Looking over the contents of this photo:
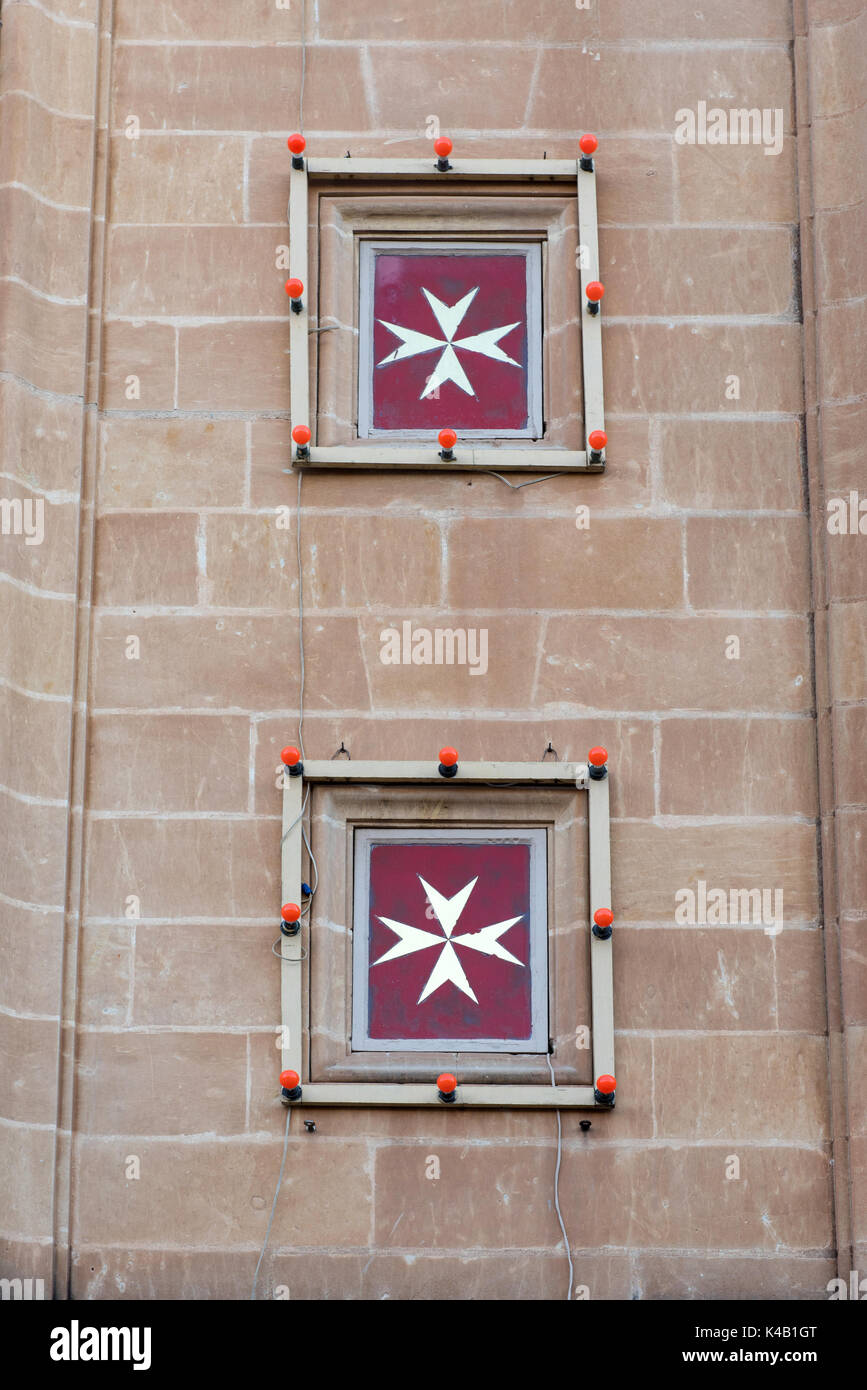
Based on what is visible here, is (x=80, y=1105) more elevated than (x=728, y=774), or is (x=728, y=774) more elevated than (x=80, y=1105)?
(x=728, y=774)

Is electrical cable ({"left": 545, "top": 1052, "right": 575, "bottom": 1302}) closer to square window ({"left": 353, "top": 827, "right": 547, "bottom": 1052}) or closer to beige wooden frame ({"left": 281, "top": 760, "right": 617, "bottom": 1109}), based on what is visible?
beige wooden frame ({"left": 281, "top": 760, "right": 617, "bottom": 1109})

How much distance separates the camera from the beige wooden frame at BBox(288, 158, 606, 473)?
10328mm

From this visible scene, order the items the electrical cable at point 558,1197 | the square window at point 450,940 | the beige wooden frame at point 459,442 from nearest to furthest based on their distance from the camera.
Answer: the electrical cable at point 558,1197, the square window at point 450,940, the beige wooden frame at point 459,442

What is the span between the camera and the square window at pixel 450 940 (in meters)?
9.82

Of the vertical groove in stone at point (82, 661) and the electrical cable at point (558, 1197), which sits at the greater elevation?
the vertical groove in stone at point (82, 661)

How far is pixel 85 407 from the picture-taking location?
10.4 meters

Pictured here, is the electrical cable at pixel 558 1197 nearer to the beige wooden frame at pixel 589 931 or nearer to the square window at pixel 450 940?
the beige wooden frame at pixel 589 931

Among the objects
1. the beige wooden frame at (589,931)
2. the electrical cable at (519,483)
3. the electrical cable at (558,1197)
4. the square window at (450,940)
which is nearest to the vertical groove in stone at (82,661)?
the beige wooden frame at (589,931)

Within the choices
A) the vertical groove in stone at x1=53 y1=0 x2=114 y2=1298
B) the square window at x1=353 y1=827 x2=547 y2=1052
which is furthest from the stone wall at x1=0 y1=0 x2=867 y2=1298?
the square window at x1=353 y1=827 x2=547 y2=1052

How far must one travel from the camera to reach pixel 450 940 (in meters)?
9.92

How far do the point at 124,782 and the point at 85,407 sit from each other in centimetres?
176

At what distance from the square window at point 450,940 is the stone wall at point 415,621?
344 millimetres
